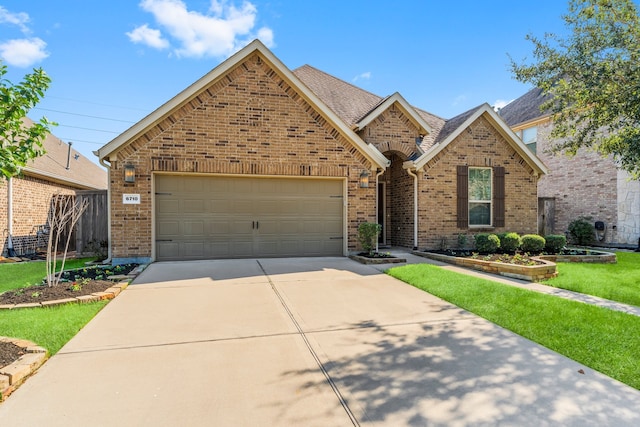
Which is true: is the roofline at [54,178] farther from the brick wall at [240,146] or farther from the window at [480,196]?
the window at [480,196]

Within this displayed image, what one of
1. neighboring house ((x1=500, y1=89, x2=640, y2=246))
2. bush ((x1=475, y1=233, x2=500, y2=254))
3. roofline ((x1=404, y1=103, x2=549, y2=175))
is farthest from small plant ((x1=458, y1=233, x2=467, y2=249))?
neighboring house ((x1=500, y1=89, x2=640, y2=246))

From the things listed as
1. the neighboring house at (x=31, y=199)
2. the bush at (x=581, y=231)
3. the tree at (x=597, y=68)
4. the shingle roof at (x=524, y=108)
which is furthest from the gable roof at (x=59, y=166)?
the shingle roof at (x=524, y=108)

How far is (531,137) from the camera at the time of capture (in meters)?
17.4

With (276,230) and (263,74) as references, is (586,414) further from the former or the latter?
(263,74)

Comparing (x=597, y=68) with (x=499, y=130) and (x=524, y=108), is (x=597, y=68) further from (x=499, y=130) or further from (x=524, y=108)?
(x=524, y=108)

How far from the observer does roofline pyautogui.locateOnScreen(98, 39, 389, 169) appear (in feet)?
28.0

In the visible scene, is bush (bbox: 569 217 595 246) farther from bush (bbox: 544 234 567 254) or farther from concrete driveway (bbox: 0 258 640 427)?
concrete driveway (bbox: 0 258 640 427)

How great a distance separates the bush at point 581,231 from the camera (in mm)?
14281

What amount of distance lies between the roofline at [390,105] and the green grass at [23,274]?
932cm

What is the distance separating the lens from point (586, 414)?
2.48m

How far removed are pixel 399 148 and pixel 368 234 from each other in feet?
14.2

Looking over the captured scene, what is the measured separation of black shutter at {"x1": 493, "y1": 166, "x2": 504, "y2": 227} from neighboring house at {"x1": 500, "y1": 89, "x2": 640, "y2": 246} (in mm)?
2601

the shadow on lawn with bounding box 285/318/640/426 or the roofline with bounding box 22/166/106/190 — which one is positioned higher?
the roofline with bounding box 22/166/106/190

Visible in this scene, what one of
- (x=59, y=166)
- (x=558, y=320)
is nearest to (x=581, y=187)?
(x=558, y=320)
